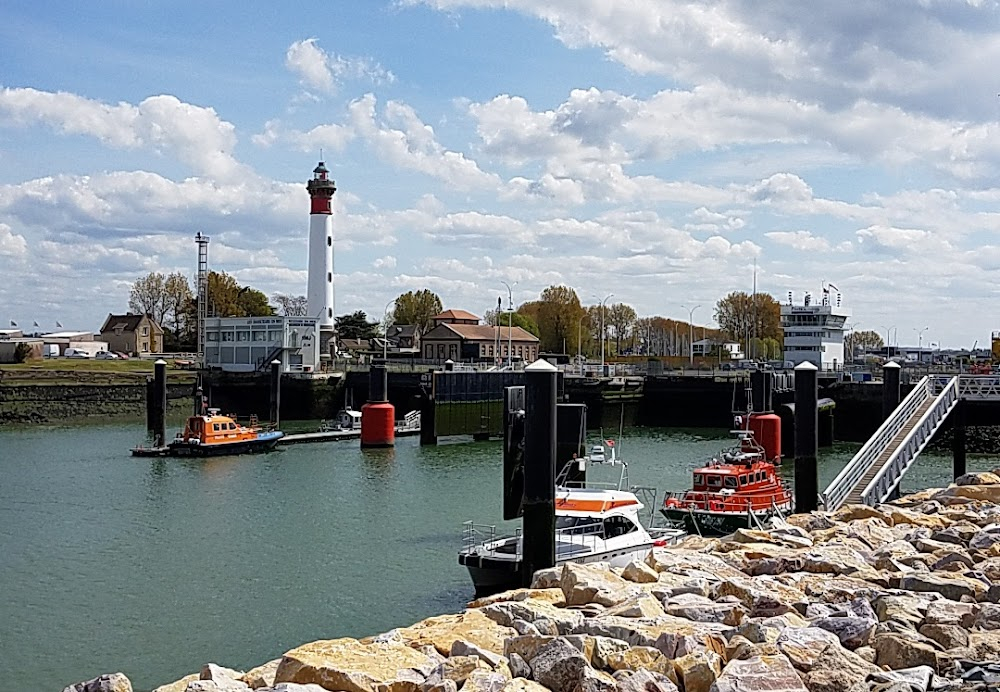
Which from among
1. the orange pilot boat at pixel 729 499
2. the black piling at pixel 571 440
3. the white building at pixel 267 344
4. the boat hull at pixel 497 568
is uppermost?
the white building at pixel 267 344

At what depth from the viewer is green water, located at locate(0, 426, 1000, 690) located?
20672 mm

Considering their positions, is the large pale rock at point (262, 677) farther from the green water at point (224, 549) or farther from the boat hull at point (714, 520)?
the boat hull at point (714, 520)

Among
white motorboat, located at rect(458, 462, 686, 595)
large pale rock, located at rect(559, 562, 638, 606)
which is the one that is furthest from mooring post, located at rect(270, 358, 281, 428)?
large pale rock, located at rect(559, 562, 638, 606)

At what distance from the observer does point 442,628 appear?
14562 millimetres

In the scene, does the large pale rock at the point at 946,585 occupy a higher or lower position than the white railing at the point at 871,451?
lower

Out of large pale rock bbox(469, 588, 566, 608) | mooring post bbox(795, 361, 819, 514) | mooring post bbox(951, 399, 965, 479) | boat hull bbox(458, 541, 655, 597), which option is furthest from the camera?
mooring post bbox(951, 399, 965, 479)

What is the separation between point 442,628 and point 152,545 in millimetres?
17424

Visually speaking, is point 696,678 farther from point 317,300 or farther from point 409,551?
point 317,300

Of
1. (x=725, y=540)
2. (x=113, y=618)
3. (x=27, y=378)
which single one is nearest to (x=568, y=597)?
(x=725, y=540)

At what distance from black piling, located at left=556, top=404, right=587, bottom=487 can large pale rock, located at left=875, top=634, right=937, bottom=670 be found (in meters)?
13.4

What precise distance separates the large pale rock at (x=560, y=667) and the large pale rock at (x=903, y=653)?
375 centimetres

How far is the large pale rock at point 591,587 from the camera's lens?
53.2 ft

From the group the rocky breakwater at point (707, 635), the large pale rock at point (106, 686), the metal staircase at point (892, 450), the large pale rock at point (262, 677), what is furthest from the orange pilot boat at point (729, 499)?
the large pale rock at point (106, 686)

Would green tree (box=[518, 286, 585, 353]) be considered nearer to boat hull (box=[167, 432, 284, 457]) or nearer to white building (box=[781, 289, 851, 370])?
white building (box=[781, 289, 851, 370])
